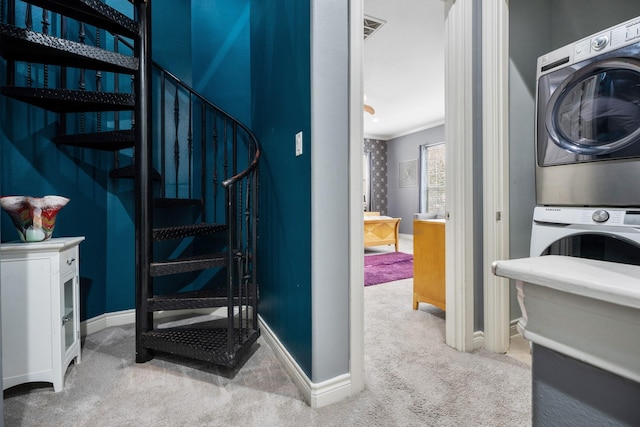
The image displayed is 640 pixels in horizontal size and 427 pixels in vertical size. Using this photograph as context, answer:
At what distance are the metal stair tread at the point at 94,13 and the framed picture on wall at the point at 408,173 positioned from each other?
6.66m

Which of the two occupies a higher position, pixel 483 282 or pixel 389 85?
pixel 389 85

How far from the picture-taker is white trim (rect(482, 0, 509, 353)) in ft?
5.70

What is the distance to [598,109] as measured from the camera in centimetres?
141

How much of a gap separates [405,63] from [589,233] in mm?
3315

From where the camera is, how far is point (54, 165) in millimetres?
1953

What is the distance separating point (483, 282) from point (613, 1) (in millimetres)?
1888

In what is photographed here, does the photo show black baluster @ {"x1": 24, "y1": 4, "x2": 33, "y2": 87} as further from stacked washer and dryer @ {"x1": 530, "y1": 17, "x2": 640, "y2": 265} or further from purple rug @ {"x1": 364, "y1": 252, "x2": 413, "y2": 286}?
purple rug @ {"x1": 364, "y1": 252, "x2": 413, "y2": 286}

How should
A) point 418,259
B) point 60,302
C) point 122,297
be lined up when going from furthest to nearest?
→ point 418,259
point 122,297
point 60,302

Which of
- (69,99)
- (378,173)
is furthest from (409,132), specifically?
(69,99)

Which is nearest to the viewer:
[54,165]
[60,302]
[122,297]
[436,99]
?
[60,302]

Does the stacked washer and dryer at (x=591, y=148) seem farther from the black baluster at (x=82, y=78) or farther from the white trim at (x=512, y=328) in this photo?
the black baluster at (x=82, y=78)

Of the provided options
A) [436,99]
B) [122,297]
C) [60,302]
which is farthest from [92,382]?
[436,99]

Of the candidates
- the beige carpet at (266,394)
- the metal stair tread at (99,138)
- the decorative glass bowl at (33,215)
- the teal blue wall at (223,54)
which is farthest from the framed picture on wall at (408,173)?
the decorative glass bowl at (33,215)

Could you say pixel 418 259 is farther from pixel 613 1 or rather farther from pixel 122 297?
pixel 122 297
